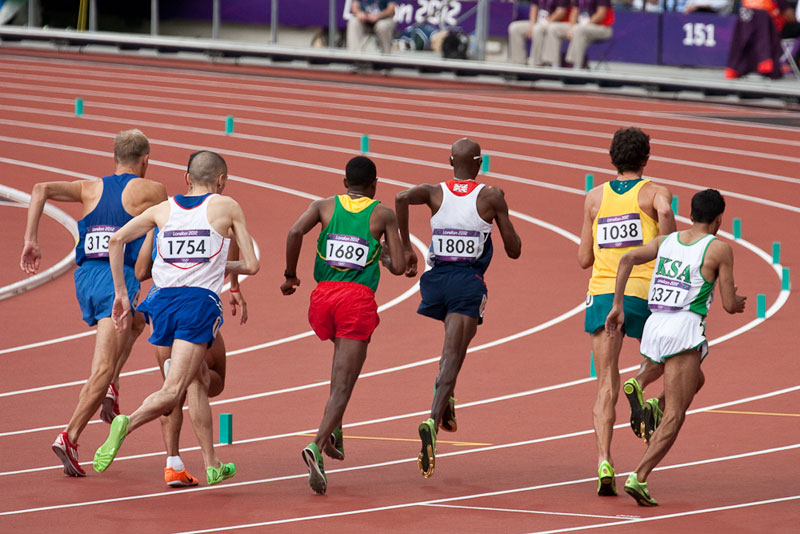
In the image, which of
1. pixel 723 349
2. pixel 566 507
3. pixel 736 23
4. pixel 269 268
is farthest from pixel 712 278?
Result: pixel 736 23

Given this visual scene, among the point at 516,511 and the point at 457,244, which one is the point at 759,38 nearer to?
the point at 457,244

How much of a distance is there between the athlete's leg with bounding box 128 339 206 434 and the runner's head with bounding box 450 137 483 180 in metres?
1.80

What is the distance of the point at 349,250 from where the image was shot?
27.0 ft

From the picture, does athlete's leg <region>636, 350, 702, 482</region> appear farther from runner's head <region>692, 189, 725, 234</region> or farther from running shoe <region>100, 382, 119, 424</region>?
running shoe <region>100, 382, 119, 424</region>

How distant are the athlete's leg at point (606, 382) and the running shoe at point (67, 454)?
2778 millimetres

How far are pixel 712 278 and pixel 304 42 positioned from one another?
2650 cm

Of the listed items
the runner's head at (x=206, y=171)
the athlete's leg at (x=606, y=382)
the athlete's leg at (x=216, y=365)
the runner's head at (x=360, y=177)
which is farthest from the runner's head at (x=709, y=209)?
the athlete's leg at (x=216, y=365)

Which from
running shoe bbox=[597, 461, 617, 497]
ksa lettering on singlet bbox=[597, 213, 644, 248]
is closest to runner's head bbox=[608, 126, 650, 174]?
ksa lettering on singlet bbox=[597, 213, 644, 248]

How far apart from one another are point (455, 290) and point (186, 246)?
5.18 ft

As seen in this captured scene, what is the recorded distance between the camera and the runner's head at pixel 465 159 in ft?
28.5

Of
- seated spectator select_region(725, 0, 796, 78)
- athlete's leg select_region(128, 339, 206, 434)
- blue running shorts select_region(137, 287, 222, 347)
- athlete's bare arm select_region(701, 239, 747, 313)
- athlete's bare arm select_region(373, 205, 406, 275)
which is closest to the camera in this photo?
athlete's bare arm select_region(701, 239, 747, 313)

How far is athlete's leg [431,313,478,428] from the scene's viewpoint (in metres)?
8.52

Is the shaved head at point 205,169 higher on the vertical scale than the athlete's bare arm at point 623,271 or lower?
higher

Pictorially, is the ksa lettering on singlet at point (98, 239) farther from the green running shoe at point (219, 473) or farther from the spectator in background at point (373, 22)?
the spectator in background at point (373, 22)
